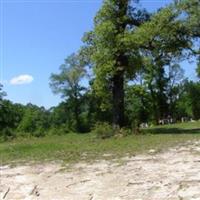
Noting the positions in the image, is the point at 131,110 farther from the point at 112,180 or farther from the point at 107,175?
the point at 112,180

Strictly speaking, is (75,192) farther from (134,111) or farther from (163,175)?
(134,111)

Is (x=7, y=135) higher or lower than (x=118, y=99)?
lower

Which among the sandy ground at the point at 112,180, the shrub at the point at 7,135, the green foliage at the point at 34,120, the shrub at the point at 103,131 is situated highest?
the green foliage at the point at 34,120

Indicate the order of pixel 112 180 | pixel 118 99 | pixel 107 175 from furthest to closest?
pixel 118 99
pixel 107 175
pixel 112 180

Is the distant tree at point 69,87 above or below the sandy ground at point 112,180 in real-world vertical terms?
above

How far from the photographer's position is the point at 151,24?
29531mm

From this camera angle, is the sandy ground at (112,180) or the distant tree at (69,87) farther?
the distant tree at (69,87)

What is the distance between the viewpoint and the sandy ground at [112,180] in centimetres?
1009

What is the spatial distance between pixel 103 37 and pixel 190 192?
70.5 ft

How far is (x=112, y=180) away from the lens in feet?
37.5

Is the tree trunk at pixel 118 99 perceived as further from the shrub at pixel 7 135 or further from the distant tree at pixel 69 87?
the distant tree at pixel 69 87

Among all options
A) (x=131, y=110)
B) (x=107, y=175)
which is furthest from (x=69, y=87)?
(x=107, y=175)

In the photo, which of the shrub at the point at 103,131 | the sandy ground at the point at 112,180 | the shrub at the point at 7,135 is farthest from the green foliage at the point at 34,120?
the sandy ground at the point at 112,180

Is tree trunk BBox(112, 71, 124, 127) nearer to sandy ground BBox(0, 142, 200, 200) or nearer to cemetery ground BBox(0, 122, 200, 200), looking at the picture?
cemetery ground BBox(0, 122, 200, 200)
